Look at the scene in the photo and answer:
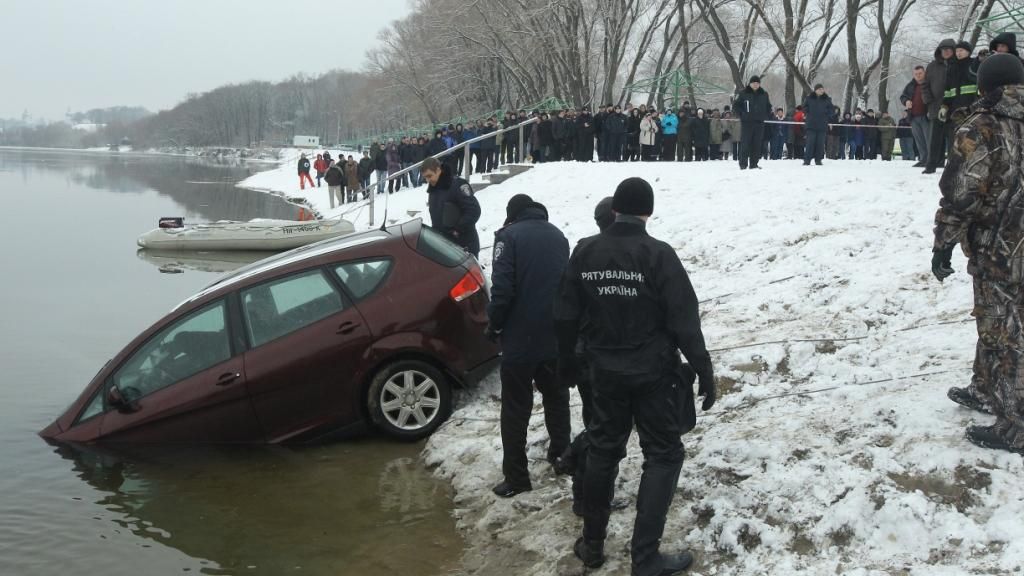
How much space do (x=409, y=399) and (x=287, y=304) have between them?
1187 mm

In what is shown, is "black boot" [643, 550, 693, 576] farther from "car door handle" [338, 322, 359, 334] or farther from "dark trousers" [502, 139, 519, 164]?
"dark trousers" [502, 139, 519, 164]

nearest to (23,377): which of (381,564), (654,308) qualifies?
(381,564)

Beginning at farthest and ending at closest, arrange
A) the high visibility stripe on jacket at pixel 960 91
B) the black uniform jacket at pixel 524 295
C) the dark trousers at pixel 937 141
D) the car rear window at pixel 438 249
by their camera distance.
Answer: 1. the dark trousers at pixel 937 141
2. the high visibility stripe on jacket at pixel 960 91
3. the car rear window at pixel 438 249
4. the black uniform jacket at pixel 524 295

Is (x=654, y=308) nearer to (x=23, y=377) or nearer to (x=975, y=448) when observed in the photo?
(x=975, y=448)

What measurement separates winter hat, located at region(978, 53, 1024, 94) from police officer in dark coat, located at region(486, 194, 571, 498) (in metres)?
2.41

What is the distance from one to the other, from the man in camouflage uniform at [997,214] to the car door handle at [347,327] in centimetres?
397

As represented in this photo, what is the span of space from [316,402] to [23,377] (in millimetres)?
4918

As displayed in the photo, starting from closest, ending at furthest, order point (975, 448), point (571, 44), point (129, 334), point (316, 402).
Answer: point (975, 448)
point (316, 402)
point (129, 334)
point (571, 44)

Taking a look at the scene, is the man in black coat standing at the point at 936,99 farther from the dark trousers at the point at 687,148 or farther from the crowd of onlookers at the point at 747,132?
the dark trousers at the point at 687,148

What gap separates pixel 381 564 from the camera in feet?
16.3

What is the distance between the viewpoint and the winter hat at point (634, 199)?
4.05m

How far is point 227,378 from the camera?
21.4 ft

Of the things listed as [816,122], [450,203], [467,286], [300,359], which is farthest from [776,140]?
[300,359]

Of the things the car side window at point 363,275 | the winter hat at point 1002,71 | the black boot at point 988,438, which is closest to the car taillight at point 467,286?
the car side window at point 363,275
